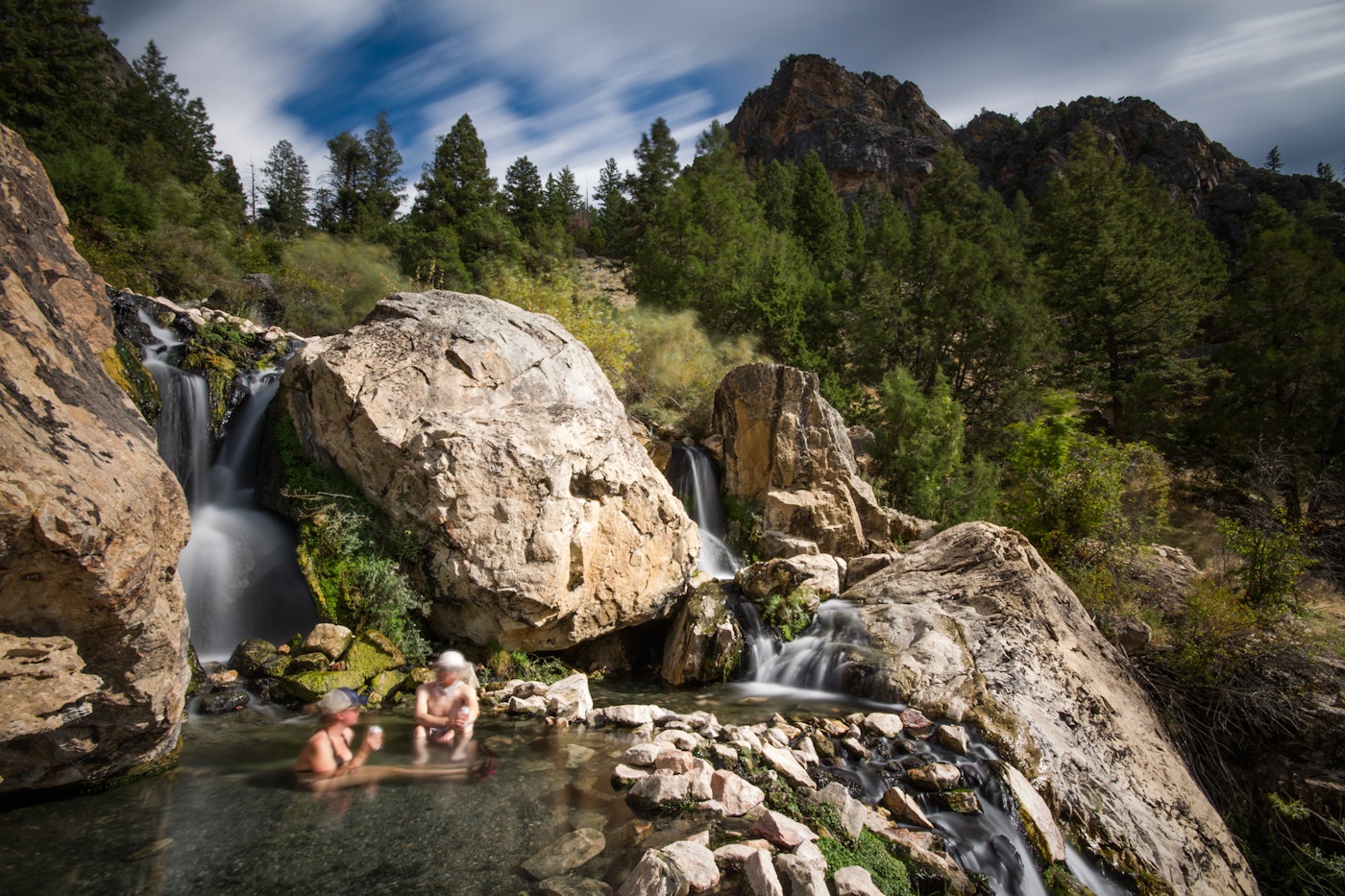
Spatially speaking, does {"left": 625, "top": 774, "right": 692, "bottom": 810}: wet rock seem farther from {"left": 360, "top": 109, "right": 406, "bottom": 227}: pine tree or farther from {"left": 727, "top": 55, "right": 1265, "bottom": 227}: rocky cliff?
{"left": 727, "top": 55, "right": 1265, "bottom": 227}: rocky cliff

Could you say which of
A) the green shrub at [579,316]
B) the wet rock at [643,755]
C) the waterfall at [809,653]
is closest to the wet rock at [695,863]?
the wet rock at [643,755]

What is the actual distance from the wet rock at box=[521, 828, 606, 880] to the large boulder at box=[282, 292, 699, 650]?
153 inches

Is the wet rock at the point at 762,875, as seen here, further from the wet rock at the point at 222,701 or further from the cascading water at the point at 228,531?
the cascading water at the point at 228,531

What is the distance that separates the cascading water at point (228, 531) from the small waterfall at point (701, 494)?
26.2 feet

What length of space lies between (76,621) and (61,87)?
113ft

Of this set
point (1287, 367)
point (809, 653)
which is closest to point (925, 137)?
point (1287, 367)

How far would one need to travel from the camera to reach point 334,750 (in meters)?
5.59

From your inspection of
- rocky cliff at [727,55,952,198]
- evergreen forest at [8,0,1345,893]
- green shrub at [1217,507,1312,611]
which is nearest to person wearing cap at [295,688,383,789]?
evergreen forest at [8,0,1345,893]

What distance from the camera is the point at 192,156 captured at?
37.0m

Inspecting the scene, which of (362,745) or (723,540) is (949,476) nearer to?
(723,540)

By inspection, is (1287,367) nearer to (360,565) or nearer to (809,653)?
(809,653)

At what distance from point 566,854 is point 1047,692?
19.2ft

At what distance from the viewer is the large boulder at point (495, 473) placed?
26.9 ft

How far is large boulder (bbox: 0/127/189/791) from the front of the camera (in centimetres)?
366
